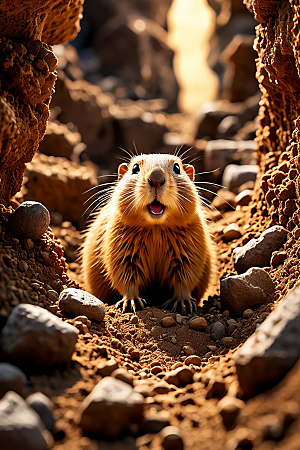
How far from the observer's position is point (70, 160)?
297 inches

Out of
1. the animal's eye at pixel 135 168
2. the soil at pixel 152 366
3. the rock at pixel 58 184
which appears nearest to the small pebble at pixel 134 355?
the soil at pixel 152 366

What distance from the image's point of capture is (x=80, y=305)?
10.5ft

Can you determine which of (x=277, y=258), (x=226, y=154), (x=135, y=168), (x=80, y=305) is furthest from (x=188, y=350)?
(x=226, y=154)

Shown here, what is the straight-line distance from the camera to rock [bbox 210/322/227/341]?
3.54 meters

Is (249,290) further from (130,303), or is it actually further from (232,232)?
(232,232)

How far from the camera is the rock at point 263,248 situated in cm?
403

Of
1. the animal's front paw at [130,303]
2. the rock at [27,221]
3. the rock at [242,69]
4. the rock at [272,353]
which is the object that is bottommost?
the animal's front paw at [130,303]

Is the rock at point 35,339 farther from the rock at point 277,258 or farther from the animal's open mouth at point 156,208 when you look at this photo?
the rock at point 277,258

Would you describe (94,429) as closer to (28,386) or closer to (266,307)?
(28,386)

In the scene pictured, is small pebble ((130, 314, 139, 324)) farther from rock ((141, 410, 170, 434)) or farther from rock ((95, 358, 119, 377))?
rock ((141, 410, 170, 434))

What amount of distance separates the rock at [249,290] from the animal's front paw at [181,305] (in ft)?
1.62

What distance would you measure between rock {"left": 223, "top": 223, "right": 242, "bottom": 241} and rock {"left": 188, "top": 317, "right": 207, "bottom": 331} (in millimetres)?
1758

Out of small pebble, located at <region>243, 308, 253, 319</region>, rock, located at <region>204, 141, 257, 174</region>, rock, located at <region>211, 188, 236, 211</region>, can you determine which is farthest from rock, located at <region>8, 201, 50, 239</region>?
rock, located at <region>204, 141, 257, 174</region>

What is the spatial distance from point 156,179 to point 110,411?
2.30 meters
